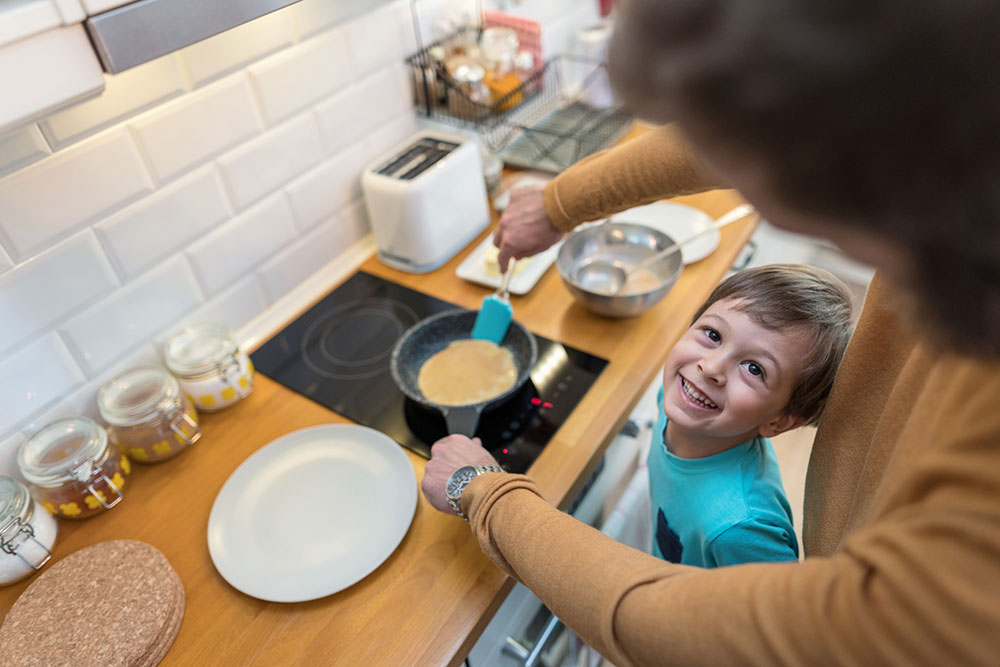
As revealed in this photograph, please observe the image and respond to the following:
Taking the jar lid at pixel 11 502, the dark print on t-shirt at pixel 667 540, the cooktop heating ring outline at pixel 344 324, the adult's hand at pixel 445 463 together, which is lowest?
the dark print on t-shirt at pixel 667 540

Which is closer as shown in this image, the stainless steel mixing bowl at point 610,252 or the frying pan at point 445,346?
the frying pan at point 445,346

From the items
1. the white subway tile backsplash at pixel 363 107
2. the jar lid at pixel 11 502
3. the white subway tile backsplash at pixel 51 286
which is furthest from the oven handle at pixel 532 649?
the white subway tile backsplash at pixel 363 107

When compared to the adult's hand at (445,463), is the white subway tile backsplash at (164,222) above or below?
above

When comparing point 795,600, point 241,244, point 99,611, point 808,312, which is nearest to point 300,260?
point 241,244

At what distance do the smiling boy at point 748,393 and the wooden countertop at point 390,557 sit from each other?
18cm

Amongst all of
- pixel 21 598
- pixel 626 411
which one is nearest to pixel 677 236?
pixel 626 411

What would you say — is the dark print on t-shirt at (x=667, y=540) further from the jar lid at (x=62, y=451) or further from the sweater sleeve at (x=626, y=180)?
the jar lid at (x=62, y=451)

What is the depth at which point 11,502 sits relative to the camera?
32.1 inches

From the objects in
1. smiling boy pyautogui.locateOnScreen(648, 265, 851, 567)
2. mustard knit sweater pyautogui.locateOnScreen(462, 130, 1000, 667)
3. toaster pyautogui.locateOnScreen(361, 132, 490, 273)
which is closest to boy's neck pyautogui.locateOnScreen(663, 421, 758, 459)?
smiling boy pyautogui.locateOnScreen(648, 265, 851, 567)

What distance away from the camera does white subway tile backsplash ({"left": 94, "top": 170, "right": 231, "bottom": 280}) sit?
38.4 inches

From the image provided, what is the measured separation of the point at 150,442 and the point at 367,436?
318 millimetres

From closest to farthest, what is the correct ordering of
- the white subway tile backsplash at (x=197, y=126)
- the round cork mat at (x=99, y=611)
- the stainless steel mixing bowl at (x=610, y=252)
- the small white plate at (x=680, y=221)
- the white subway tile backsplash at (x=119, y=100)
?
the round cork mat at (x=99, y=611)
the white subway tile backsplash at (x=119, y=100)
the white subway tile backsplash at (x=197, y=126)
the stainless steel mixing bowl at (x=610, y=252)
the small white plate at (x=680, y=221)

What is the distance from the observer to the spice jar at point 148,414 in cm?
94

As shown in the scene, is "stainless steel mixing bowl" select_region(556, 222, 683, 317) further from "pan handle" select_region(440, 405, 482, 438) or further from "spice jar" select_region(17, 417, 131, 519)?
"spice jar" select_region(17, 417, 131, 519)
